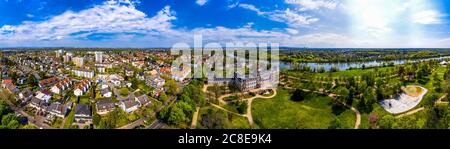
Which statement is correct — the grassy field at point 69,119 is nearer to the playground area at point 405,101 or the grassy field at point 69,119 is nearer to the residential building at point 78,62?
the residential building at point 78,62

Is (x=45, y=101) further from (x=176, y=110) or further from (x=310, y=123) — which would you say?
(x=310, y=123)

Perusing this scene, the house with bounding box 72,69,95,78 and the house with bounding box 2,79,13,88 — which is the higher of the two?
the house with bounding box 72,69,95,78

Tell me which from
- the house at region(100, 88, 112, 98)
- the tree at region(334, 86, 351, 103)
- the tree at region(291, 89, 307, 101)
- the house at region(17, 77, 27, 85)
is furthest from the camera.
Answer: the house at region(17, 77, 27, 85)

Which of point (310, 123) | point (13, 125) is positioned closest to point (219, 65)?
point (310, 123)

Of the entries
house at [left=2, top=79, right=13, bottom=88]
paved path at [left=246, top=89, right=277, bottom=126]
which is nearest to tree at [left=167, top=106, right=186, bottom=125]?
paved path at [left=246, top=89, right=277, bottom=126]

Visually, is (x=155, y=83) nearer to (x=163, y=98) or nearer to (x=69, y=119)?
(x=163, y=98)

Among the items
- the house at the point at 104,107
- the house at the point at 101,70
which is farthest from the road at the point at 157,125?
the house at the point at 101,70

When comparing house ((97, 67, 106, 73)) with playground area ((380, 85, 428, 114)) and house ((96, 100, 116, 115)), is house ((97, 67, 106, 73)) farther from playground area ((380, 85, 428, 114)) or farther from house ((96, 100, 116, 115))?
playground area ((380, 85, 428, 114))
